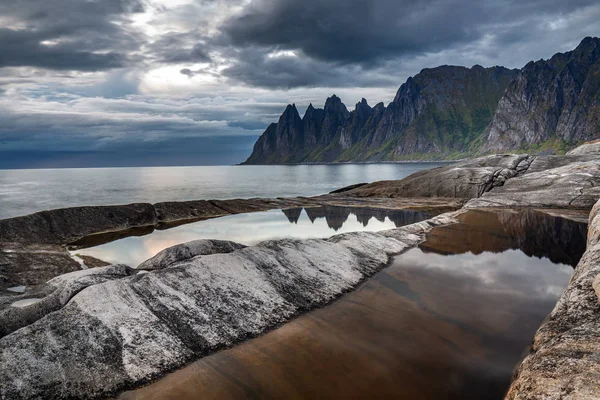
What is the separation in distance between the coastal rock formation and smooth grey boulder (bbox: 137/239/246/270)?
1832 centimetres

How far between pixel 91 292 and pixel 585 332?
18.8 m

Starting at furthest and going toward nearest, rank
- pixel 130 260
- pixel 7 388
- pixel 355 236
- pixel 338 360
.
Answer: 1. pixel 130 260
2. pixel 355 236
3. pixel 338 360
4. pixel 7 388

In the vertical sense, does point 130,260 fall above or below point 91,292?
below

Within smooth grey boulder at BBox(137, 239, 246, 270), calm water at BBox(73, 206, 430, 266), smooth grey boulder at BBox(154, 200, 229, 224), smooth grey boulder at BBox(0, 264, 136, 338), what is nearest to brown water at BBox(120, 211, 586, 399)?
smooth grey boulder at BBox(0, 264, 136, 338)

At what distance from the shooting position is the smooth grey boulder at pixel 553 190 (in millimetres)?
56094

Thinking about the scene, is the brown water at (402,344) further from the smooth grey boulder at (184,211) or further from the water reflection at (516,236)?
the smooth grey boulder at (184,211)

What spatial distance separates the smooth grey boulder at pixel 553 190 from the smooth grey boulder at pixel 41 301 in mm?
59206

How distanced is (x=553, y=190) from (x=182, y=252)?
6122 centimetres

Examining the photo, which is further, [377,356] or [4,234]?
[4,234]

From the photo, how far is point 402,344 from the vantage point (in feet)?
51.9

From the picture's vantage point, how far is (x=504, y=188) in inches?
2719


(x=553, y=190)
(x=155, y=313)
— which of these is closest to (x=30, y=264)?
(x=155, y=313)

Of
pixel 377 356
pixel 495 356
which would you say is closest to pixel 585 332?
pixel 495 356

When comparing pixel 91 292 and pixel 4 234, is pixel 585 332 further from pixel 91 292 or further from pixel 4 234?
pixel 4 234
